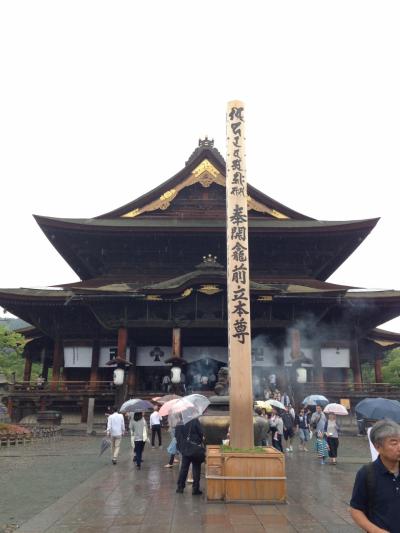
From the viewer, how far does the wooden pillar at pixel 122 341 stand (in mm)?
22203

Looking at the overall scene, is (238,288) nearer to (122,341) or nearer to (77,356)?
(122,341)

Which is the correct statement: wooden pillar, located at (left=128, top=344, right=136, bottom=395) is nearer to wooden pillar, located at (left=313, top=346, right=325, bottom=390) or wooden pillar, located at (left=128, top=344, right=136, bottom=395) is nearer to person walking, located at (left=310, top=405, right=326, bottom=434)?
wooden pillar, located at (left=313, top=346, right=325, bottom=390)

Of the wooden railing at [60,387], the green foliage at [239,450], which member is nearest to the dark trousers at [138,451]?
the green foliage at [239,450]

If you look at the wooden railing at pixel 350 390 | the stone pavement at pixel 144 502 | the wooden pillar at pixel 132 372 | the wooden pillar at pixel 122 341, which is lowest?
the stone pavement at pixel 144 502

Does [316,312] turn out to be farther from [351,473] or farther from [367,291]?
[351,473]

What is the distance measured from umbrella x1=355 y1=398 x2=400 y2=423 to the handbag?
3.45 m

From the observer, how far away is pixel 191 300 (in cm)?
2327

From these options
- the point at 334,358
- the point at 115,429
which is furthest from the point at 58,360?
the point at 334,358

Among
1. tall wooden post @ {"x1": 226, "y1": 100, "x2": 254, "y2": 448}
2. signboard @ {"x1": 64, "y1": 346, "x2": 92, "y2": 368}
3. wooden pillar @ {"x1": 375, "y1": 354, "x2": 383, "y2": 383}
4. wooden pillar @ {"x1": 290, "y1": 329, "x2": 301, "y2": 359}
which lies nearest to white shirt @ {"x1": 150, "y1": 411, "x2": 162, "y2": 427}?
tall wooden post @ {"x1": 226, "y1": 100, "x2": 254, "y2": 448}

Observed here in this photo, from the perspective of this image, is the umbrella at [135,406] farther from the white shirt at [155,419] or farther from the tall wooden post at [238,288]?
the tall wooden post at [238,288]

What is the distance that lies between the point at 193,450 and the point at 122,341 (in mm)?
14538

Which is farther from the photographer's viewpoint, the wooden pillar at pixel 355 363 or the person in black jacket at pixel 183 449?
the wooden pillar at pixel 355 363

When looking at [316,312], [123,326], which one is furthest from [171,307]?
[316,312]

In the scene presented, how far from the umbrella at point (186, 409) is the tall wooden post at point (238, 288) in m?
0.85
